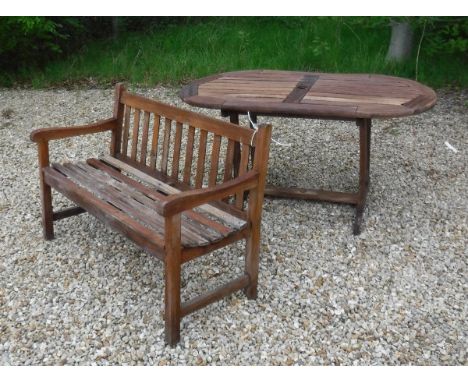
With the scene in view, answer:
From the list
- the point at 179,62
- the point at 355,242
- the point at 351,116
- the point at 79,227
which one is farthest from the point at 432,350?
the point at 179,62

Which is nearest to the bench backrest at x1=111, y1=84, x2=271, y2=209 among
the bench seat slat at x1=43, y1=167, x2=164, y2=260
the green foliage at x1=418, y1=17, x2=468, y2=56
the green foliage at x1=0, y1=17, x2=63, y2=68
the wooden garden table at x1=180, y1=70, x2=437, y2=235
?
the wooden garden table at x1=180, y1=70, x2=437, y2=235

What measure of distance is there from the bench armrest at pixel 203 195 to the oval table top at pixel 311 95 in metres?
0.90

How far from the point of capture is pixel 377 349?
2.85 metres

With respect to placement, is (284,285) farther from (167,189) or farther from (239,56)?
(239,56)

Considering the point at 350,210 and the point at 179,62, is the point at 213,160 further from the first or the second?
the point at 179,62

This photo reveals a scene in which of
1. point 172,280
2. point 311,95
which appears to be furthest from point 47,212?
point 311,95

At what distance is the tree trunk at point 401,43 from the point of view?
24.6 ft

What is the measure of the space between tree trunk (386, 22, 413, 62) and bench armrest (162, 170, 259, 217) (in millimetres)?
5308

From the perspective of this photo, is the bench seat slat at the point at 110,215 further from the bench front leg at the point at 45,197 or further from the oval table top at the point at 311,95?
the oval table top at the point at 311,95

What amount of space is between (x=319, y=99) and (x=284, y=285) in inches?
49.4

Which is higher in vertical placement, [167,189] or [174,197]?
[174,197]

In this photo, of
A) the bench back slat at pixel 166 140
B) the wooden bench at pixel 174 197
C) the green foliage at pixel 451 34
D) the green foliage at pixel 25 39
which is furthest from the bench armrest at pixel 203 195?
the green foliage at pixel 25 39

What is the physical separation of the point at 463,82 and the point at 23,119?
209 inches

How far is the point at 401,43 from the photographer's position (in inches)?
297
